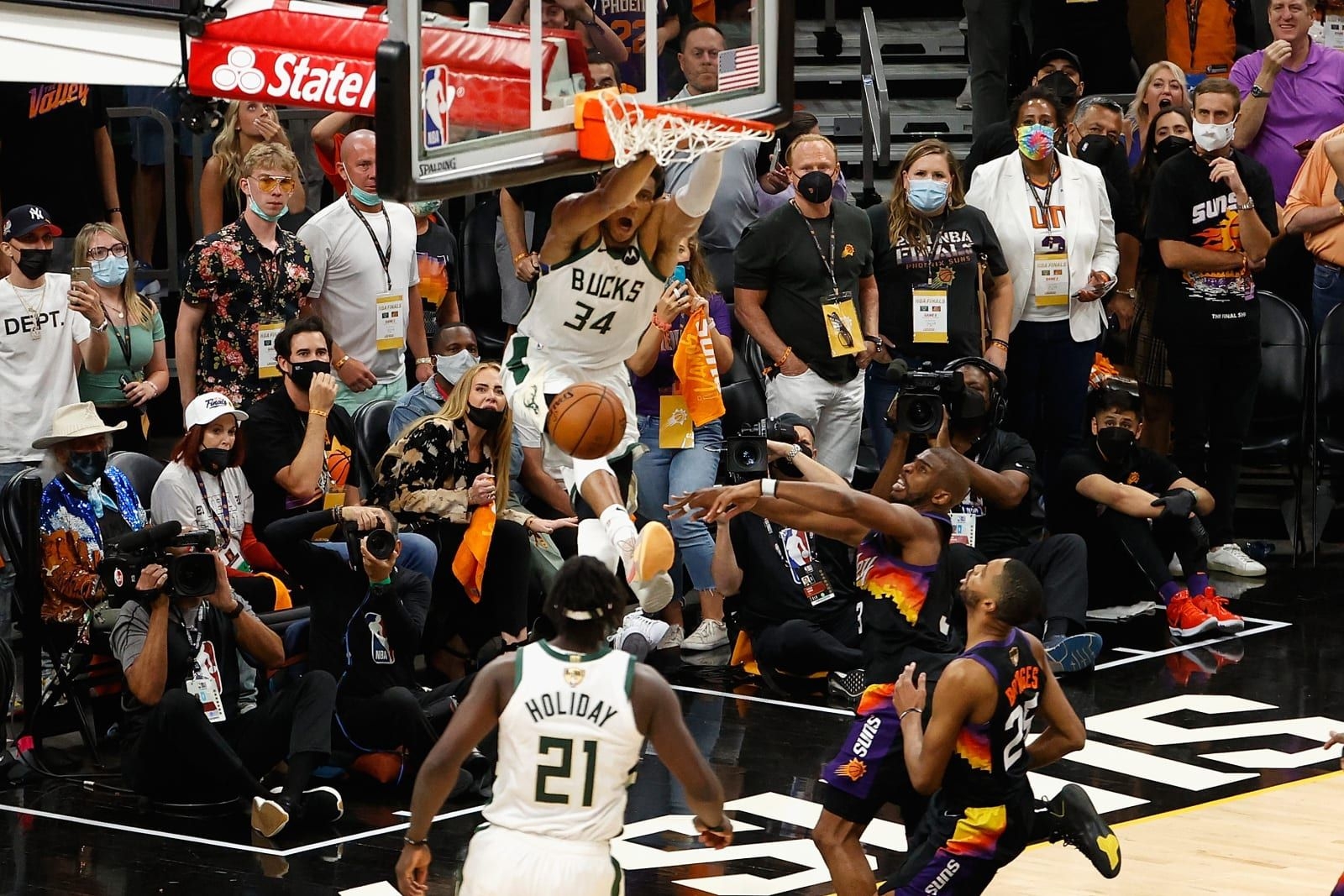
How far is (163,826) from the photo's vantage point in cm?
782

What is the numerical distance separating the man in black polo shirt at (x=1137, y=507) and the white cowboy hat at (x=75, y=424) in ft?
16.5

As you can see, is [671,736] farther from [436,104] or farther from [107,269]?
[107,269]

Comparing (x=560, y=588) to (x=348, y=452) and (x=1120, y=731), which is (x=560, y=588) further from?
(x=1120, y=731)

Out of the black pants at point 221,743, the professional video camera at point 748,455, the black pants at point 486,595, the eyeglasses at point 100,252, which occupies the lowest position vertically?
the black pants at point 221,743

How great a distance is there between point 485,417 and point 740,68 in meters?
2.48

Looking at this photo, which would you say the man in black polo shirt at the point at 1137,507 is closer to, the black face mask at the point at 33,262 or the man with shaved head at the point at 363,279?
the man with shaved head at the point at 363,279

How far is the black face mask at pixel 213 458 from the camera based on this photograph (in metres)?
8.47

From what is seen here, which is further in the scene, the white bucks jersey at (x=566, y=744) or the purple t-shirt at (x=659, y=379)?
the purple t-shirt at (x=659, y=379)

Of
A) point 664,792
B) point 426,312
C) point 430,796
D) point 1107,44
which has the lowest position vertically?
point 664,792

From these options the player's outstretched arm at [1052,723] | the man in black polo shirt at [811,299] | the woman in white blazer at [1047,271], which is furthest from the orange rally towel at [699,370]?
the player's outstretched arm at [1052,723]

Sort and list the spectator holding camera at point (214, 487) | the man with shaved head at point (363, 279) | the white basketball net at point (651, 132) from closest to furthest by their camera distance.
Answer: the white basketball net at point (651, 132) → the spectator holding camera at point (214, 487) → the man with shaved head at point (363, 279)

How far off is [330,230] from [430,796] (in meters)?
4.79

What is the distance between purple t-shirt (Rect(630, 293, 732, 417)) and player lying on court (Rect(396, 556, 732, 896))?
4372 millimetres

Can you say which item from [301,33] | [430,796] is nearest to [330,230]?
[301,33]
